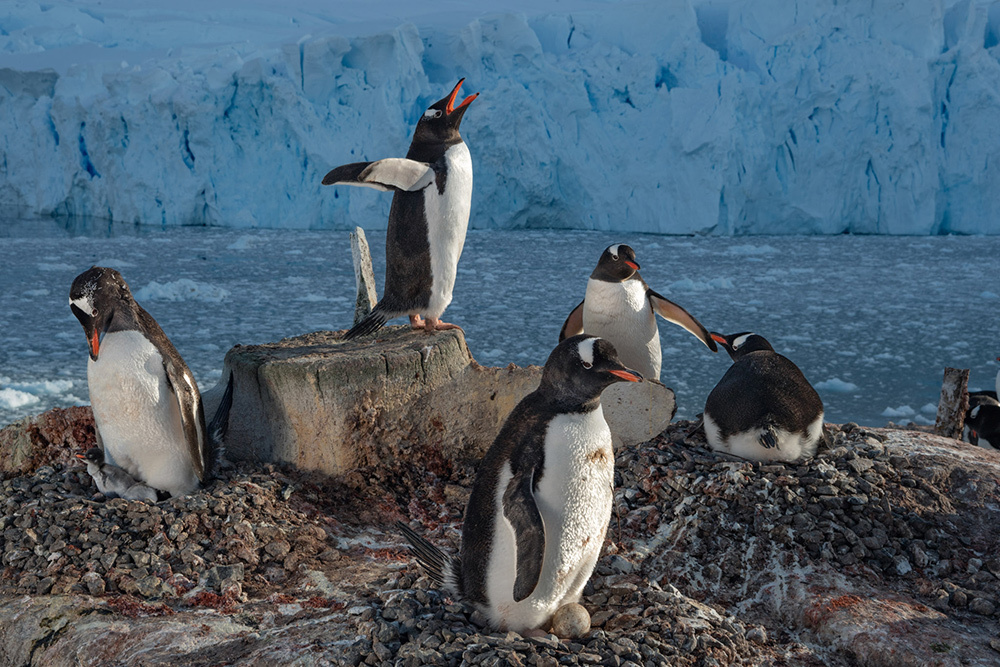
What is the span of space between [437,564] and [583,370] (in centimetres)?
66

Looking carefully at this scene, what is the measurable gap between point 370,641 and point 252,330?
678 centimetres

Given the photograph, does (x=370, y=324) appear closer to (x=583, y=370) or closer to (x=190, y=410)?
(x=190, y=410)

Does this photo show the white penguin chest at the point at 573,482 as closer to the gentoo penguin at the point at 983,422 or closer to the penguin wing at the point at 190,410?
the penguin wing at the point at 190,410

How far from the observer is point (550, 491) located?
2.02 meters

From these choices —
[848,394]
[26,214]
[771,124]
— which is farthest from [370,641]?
[26,214]

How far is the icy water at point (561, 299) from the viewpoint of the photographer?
7215mm

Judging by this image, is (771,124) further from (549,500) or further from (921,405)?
(549,500)

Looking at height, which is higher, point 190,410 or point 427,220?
point 427,220

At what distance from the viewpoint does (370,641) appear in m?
1.98

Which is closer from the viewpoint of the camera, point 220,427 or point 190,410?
point 190,410

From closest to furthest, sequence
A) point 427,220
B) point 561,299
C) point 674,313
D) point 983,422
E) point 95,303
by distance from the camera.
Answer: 1. point 95,303
2. point 427,220
3. point 674,313
4. point 983,422
5. point 561,299

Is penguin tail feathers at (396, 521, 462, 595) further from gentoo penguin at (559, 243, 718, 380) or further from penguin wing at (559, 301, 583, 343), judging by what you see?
penguin wing at (559, 301, 583, 343)

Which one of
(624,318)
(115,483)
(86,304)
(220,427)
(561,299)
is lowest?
(561,299)

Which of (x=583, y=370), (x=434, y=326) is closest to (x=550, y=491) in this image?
(x=583, y=370)
